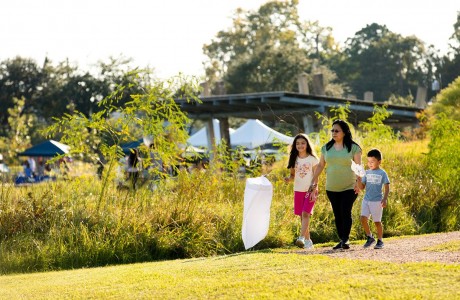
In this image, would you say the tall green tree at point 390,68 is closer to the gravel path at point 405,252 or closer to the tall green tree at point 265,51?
the tall green tree at point 265,51

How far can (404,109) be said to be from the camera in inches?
1256

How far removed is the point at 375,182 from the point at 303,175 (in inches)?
39.3

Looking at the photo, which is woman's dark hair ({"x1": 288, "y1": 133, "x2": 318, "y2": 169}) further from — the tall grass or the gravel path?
the tall grass

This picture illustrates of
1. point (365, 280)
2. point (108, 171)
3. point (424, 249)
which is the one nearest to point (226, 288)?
point (365, 280)

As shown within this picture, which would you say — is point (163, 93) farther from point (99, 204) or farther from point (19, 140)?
point (19, 140)

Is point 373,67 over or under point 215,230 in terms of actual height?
over

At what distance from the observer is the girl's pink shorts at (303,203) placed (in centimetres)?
1184

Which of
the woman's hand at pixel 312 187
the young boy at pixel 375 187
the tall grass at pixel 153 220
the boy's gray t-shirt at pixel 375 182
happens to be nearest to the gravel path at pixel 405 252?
the young boy at pixel 375 187

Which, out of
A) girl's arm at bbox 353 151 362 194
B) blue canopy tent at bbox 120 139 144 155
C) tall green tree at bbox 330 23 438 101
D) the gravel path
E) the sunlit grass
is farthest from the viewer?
tall green tree at bbox 330 23 438 101

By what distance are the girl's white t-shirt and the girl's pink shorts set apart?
0.22ft

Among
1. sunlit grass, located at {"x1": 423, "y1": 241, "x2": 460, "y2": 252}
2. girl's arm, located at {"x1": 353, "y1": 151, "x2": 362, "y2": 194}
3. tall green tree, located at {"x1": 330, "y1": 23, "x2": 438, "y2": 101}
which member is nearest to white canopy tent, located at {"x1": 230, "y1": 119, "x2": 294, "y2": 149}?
girl's arm, located at {"x1": 353, "y1": 151, "x2": 362, "y2": 194}

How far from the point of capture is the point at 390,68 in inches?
3575

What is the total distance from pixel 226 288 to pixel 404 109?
2480cm

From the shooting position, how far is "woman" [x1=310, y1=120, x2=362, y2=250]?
11.3 meters
